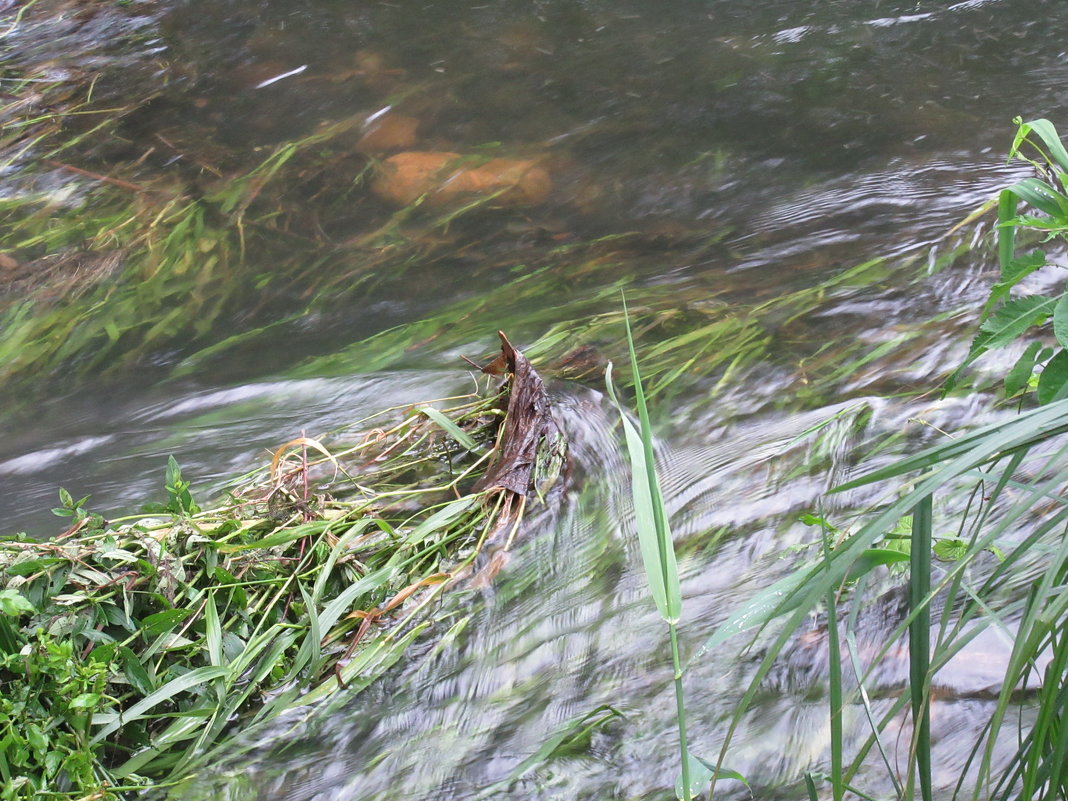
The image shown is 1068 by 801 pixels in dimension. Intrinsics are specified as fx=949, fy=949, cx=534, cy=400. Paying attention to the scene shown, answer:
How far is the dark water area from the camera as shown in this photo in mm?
1882

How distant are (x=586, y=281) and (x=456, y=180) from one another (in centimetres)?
93

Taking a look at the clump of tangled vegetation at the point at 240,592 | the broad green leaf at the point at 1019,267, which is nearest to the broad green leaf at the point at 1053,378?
the broad green leaf at the point at 1019,267

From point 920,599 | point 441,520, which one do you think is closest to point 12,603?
point 441,520

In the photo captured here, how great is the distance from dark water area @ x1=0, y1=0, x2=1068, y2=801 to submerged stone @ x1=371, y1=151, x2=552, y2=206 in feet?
0.25

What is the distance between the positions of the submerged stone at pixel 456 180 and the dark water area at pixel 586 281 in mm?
75

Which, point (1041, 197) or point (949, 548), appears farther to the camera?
point (949, 548)

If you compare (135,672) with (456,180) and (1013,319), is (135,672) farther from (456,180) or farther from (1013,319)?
(456,180)

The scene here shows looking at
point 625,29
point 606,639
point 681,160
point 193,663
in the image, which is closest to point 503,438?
point 606,639

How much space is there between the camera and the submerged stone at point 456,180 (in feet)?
12.4

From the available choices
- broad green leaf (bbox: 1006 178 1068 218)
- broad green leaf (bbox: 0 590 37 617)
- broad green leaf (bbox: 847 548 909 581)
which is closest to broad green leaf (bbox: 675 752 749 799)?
broad green leaf (bbox: 847 548 909 581)

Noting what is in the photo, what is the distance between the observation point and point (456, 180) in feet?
12.7

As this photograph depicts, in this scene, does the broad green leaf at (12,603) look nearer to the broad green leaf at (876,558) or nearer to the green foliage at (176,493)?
the green foliage at (176,493)

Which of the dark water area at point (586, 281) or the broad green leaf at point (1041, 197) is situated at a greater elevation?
the broad green leaf at point (1041, 197)

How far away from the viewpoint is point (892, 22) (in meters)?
4.44
